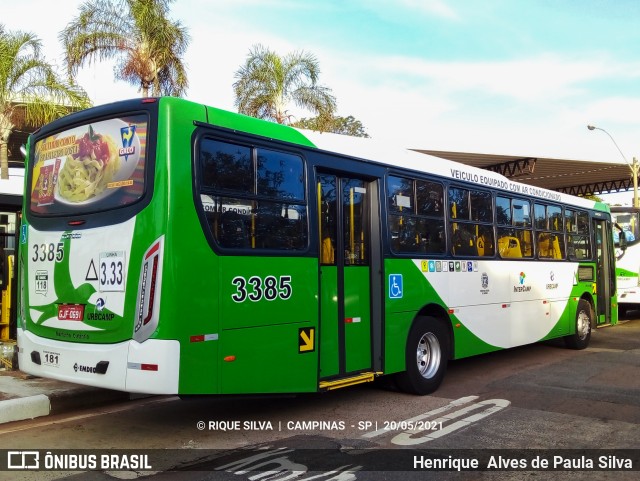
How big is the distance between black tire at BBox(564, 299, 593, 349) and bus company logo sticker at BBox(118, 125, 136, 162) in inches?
379

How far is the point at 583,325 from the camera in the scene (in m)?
12.4

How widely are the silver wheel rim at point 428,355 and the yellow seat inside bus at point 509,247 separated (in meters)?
2.22

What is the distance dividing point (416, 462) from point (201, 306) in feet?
7.54

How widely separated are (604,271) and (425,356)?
7.19 metres

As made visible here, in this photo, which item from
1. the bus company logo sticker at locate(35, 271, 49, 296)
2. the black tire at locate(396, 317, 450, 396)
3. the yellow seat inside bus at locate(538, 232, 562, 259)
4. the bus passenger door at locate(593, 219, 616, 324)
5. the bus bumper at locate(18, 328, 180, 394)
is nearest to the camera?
the bus bumper at locate(18, 328, 180, 394)

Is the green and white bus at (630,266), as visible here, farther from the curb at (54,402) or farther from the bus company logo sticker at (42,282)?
the bus company logo sticker at (42,282)

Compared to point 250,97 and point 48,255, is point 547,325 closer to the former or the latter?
point 48,255

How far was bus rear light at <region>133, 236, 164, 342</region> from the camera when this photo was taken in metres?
5.14

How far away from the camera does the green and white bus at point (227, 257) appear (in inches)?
206

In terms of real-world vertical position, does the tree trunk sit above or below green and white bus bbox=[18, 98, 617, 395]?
above

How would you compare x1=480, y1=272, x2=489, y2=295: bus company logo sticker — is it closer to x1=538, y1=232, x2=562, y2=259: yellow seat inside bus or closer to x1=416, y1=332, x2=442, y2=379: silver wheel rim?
x1=416, y1=332, x2=442, y2=379: silver wheel rim

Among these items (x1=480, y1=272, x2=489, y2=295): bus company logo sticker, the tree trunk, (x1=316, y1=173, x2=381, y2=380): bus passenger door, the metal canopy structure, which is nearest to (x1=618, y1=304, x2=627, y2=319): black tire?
the metal canopy structure

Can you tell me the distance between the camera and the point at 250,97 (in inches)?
810

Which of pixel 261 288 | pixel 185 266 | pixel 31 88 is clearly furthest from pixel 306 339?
pixel 31 88
